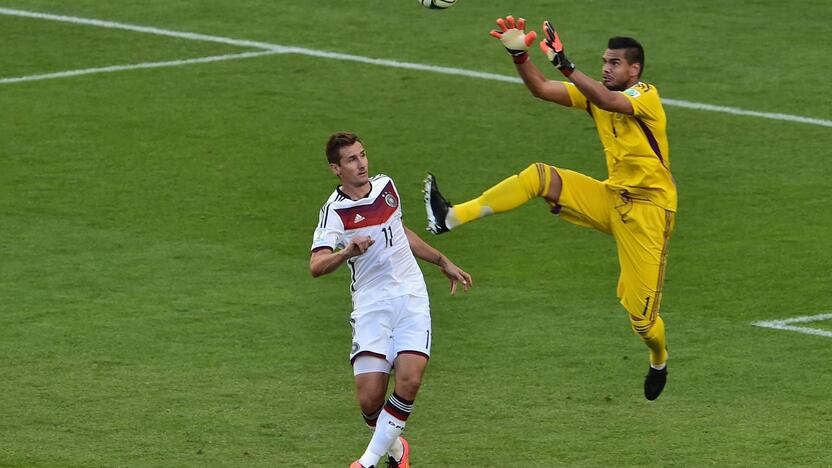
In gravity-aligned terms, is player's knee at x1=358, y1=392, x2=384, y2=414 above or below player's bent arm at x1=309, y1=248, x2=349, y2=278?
below

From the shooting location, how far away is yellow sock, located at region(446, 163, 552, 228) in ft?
42.5

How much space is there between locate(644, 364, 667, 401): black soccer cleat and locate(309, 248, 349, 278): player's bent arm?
11.4ft

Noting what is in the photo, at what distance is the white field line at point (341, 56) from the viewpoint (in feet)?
74.5

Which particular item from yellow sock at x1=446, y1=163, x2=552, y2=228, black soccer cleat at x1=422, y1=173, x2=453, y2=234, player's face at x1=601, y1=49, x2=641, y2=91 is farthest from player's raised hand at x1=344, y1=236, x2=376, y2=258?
player's face at x1=601, y1=49, x2=641, y2=91

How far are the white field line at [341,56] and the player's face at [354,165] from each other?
11.9 m

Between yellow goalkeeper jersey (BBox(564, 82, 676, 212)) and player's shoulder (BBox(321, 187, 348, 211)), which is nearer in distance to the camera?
player's shoulder (BBox(321, 187, 348, 211))

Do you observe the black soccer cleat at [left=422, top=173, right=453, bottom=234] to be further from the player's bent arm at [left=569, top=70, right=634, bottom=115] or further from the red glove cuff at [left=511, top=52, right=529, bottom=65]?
the player's bent arm at [left=569, top=70, right=634, bottom=115]

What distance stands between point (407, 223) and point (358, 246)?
8.27m

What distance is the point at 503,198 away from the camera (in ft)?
42.6

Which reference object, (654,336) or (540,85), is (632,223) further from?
(540,85)

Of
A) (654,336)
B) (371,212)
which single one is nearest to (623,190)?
(654,336)

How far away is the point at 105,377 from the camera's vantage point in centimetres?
1441

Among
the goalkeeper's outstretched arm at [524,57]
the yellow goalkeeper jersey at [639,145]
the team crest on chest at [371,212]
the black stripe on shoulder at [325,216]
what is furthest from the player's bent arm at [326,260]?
the yellow goalkeeper jersey at [639,145]

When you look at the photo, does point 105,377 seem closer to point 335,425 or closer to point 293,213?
point 335,425
